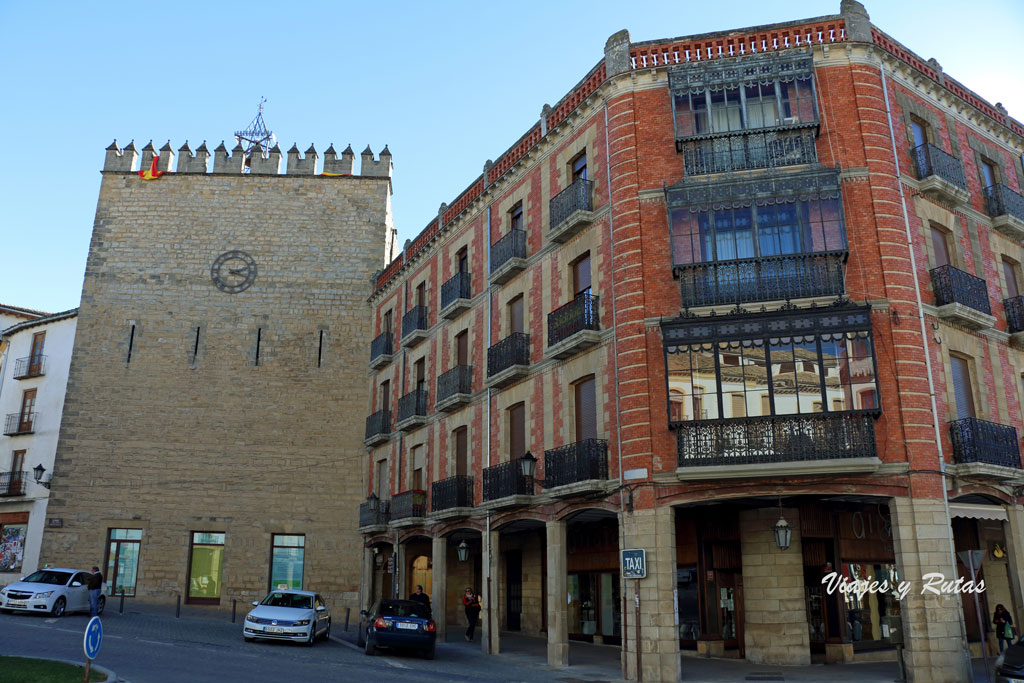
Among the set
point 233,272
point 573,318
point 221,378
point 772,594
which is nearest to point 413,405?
point 221,378

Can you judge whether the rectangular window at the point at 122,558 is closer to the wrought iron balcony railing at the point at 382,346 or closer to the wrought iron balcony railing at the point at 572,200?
the wrought iron balcony railing at the point at 382,346

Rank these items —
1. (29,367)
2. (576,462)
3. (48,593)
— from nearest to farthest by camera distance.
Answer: (576,462) → (48,593) → (29,367)

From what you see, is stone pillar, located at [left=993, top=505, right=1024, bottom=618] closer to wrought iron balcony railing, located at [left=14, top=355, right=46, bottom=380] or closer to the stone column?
the stone column

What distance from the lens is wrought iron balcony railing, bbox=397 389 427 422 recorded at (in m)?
28.3

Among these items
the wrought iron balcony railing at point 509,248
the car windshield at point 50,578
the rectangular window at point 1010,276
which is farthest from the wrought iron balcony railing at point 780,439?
the car windshield at point 50,578

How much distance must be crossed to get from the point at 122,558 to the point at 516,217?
19821mm

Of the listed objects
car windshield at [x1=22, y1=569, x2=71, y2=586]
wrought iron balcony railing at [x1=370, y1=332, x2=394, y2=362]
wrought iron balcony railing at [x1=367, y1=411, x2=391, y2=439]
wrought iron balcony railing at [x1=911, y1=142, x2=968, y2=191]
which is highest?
wrought iron balcony railing at [x1=911, y1=142, x2=968, y2=191]

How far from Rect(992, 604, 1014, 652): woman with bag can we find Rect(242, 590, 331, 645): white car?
16.0 m

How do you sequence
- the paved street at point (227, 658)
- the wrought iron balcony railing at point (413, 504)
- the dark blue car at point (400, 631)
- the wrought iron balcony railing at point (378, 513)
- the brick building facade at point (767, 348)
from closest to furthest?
the paved street at point (227, 658), the brick building facade at point (767, 348), the dark blue car at point (400, 631), the wrought iron balcony railing at point (413, 504), the wrought iron balcony railing at point (378, 513)

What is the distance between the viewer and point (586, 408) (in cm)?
2008

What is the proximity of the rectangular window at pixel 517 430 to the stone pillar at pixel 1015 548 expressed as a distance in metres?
11.3

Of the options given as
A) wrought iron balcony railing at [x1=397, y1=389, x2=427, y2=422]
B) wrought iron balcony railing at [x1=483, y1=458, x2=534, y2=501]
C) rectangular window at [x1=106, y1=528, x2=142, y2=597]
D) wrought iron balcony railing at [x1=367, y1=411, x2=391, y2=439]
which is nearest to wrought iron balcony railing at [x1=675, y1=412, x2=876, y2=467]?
wrought iron balcony railing at [x1=483, y1=458, x2=534, y2=501]

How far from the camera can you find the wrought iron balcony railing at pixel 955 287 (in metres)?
18.1

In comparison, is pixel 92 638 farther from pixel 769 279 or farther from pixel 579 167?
pixel 579 167
